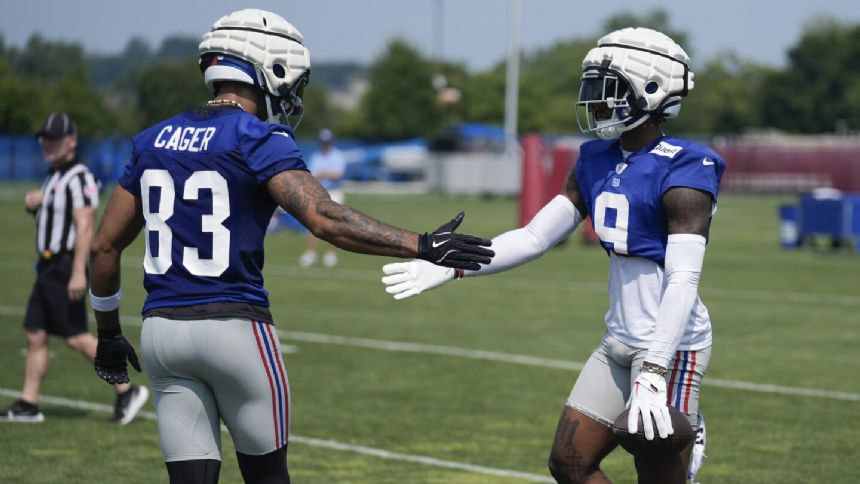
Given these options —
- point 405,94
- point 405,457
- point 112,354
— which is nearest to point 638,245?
point 112,354

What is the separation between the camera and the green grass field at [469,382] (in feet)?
25.9

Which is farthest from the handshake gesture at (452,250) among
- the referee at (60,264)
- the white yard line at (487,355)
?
the white yard line at (487,355)

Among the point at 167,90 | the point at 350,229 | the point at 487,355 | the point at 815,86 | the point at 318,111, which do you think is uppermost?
the point at 815,86

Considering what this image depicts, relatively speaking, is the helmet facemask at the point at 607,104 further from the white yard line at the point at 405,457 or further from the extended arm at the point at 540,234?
the white yard line at the point at 405,457

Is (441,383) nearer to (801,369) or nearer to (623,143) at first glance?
(801,369)

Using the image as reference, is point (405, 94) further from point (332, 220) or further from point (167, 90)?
point (332, 220)

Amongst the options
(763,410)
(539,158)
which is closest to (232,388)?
(763,410)

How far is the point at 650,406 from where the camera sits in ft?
15.8

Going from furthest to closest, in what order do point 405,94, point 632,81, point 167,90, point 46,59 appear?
1. point 46,59
2. point 405,94
3. point 167,90
4. point 632,81

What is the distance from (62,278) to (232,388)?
5.03 meters

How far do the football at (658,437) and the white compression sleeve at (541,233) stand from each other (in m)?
0.85

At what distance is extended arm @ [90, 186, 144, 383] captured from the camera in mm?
4910

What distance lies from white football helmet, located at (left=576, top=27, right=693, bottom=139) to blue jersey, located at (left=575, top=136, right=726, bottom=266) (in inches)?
5.5

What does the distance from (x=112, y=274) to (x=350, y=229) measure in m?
1.11
